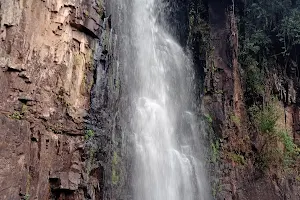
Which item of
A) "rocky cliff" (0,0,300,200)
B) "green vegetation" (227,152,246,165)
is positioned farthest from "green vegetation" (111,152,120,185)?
"green vegetation" (227,152,246,165)

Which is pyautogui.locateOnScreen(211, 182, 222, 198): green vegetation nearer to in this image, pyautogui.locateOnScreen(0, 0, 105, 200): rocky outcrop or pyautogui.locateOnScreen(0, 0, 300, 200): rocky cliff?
pyautogui.locateOnScreen(0, 0, 300, 200): rocky cliff

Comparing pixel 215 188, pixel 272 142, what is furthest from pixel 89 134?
pixel 272 142

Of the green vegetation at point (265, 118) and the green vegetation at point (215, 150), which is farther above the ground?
the green vegetation at point (265, 118)

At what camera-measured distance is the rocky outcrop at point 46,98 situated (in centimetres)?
653

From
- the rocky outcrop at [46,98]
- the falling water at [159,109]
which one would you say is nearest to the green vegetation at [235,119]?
the falling water at [159,109]

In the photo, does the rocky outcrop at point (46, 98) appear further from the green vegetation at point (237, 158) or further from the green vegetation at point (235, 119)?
the green vegetation at point (235, 119)

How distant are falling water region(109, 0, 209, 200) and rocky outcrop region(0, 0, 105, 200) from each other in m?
1.98

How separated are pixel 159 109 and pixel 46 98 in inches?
180

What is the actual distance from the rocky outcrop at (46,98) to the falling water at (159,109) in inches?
78.1

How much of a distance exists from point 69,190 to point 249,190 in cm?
720

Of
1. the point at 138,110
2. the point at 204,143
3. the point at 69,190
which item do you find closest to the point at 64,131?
the point at 69,190

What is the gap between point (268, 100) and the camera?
14195mm

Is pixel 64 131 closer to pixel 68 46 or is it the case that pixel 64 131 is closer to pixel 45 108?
pixel 45 108

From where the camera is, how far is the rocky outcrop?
21.4 ft
